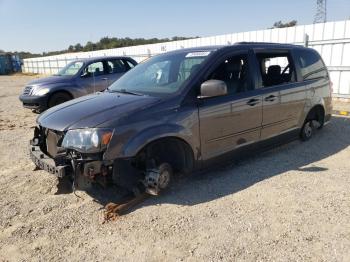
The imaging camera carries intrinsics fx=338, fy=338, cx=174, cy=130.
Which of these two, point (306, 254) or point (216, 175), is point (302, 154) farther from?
point (306, 254)

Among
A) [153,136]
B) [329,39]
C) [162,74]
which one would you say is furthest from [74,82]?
[329,39]

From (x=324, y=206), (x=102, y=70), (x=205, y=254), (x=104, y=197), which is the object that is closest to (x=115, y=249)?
(x=205, y=254)

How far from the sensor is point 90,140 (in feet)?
11.1

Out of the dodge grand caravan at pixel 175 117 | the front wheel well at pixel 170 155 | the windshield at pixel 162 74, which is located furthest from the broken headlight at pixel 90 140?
the windshield at pixel 162 74

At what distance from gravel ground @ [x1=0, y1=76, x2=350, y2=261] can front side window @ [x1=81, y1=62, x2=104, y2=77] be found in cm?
571

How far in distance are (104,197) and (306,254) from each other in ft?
7.56

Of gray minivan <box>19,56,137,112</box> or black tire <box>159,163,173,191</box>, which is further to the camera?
gray minivan <box>19,56,137,112</box>

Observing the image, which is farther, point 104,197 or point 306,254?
point 104,197

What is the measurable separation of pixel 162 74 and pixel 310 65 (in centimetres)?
285

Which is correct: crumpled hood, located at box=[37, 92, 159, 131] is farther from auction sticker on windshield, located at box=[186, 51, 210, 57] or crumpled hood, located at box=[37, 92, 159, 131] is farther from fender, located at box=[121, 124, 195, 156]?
auction sticker on windshield, located at box=[186, 51, 210, 57]

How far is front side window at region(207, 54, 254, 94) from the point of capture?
14.5 ft

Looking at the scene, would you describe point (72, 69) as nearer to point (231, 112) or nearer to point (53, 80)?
point (53, 80)

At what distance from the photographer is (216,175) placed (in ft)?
15.1

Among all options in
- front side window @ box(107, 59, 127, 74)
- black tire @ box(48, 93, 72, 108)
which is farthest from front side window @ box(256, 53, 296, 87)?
black tire @ box(48, 93, 72, 108)
